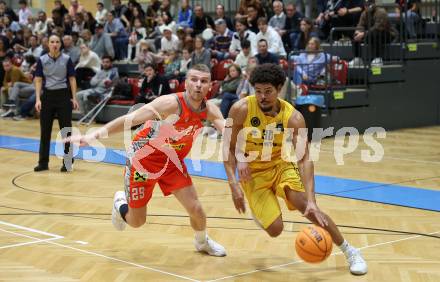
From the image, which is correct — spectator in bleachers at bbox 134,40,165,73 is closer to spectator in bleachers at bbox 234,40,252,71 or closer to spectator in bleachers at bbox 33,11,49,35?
spectator in bleachers at bbox 234,40,252,71

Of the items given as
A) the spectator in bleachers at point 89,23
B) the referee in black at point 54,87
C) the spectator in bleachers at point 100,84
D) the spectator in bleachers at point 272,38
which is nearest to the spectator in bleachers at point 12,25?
the spectator in bleachers at point 89,23

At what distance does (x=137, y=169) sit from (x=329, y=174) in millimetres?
4801

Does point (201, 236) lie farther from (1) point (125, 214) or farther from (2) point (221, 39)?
(2) point (221, 39)

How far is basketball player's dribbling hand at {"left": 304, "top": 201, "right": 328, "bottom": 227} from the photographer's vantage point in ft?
17.7

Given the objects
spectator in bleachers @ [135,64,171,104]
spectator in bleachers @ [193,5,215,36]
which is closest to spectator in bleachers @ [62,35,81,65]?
spectator in bleachers @ [193,5,215,36]

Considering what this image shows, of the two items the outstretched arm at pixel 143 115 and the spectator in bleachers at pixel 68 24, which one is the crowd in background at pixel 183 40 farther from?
the outstretched arm at pixel 143 115

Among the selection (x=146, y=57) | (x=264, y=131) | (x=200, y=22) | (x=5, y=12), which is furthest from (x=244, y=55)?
(x=5, y=12)

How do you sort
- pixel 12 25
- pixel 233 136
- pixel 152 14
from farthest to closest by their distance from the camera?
1. pixel 12 25
2. pixel 152 14
3. pixel 233 136

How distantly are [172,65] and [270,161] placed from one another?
36.6 feet

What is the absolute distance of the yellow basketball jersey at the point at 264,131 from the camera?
225 inches

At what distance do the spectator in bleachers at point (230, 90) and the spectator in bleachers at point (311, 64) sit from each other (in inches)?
45.2

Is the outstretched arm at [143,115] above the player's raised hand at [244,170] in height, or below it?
above

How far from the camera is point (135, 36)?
19.8 metres

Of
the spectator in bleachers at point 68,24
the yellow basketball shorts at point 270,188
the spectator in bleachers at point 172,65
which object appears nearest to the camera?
the yellow basketball shorts at point 270,188
